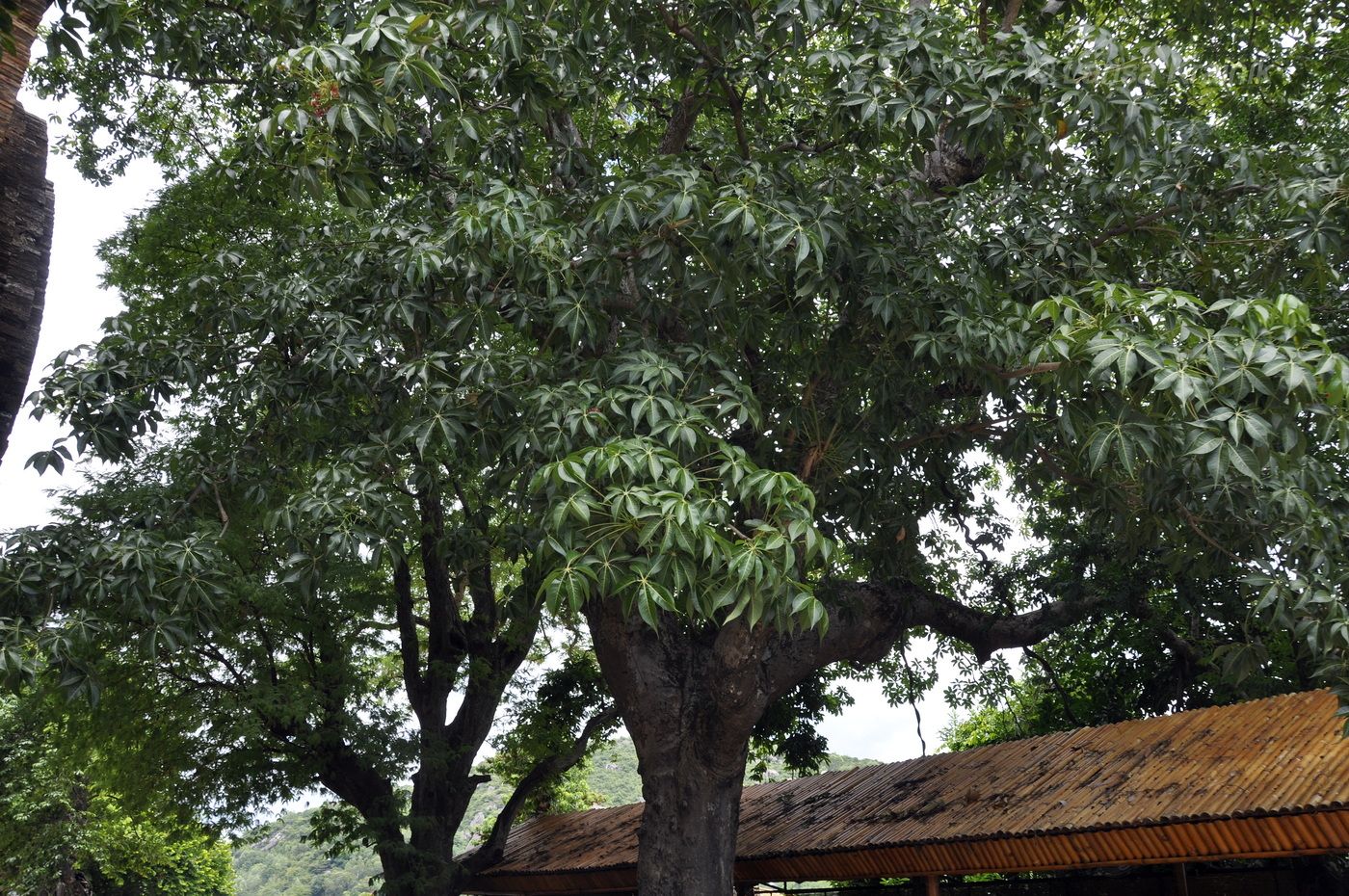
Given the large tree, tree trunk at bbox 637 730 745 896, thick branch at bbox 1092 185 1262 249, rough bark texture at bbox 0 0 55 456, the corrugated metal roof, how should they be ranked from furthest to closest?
tree trunk at bbox 637 730 745 896
thick branch at bbox 1092 185 1262 249
the corrugated metal roof
the large tree
rough bark texture at bbox 0 0 55 456

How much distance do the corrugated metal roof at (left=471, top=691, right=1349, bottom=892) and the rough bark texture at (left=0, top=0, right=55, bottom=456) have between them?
6.39 meters

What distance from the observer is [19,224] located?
3.53 meters

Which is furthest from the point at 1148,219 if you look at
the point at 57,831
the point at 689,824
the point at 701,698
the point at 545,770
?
the point at 57,831

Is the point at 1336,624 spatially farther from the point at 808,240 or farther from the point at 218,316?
the point at 218,316

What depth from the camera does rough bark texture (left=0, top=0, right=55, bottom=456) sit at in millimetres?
3387

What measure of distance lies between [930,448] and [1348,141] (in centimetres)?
421

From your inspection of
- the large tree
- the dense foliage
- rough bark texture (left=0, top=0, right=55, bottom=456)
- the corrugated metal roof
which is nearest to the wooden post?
the corrugated metal roof

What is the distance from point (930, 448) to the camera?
28.8ft

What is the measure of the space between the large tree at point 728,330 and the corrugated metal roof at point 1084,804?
82 cm

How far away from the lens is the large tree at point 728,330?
5.39m

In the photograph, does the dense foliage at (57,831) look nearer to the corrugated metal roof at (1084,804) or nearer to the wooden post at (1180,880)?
the corrugated metal roof at (1084,804)

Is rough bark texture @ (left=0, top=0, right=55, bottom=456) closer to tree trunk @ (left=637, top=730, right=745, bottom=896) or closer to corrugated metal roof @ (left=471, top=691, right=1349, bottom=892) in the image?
tree trunk @ (left=637, top=730, right=745, bottom=896)

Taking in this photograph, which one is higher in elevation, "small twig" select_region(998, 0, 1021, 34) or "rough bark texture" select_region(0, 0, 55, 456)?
"small twig" select_region(998, 0, 1021, 34)

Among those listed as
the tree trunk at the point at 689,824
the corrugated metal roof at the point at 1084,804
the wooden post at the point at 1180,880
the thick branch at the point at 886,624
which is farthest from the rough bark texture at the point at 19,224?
the wooden post at the point at 1180,880
